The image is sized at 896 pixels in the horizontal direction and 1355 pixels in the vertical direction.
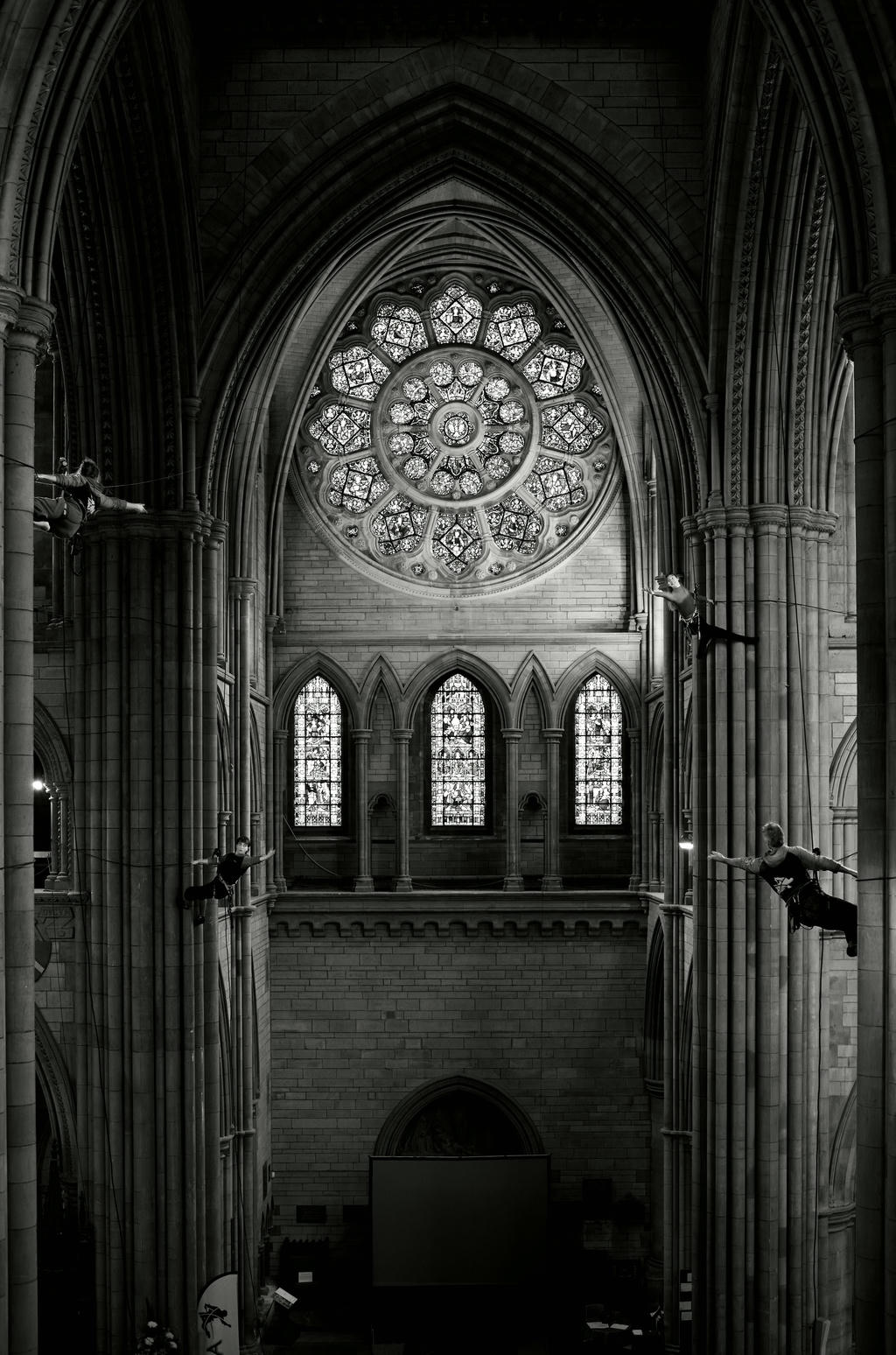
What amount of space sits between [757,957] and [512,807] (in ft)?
31.6

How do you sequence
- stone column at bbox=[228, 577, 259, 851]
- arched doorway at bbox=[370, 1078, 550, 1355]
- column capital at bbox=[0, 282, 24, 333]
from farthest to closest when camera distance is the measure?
arched doorway at bbox=[370, 1078, 550, 1355]
stone column at bbox=[228, 577, 259, 851]
column capital at bbox=[0, 282, 24, 333]

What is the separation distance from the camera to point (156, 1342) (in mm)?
15406

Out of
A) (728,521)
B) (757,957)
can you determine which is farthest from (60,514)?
(757,957)

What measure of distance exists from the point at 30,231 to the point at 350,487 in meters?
16.9

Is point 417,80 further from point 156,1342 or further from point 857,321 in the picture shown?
point 156,1342

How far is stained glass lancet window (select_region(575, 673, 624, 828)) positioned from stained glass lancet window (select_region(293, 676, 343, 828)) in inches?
165

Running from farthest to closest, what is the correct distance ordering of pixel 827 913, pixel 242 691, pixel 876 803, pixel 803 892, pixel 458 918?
pixel 458 918, pixel 242 691, pixel 803 892, pixel 827 913, pixel 876 803

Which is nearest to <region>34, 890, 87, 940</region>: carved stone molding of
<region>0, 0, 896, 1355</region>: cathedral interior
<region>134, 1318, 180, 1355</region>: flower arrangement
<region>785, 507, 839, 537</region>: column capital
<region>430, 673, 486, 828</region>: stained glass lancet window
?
<region>0, 0, 896, 1355</region>: cathedral interior

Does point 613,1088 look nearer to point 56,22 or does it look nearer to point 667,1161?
point 667,1161

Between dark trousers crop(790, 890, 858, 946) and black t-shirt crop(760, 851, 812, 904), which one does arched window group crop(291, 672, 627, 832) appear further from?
dark trousers crop(790, 890, 858, 946)

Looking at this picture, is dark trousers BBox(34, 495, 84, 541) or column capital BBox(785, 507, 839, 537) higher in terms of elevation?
column capital BBox(785, 507, 839, 537)

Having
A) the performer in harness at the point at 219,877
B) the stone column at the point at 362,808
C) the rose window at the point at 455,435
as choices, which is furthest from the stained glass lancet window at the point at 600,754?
the performer in harness at the point at 219,877

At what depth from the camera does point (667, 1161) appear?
20.1 meters

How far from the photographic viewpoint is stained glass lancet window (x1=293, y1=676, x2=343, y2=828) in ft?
86.4
